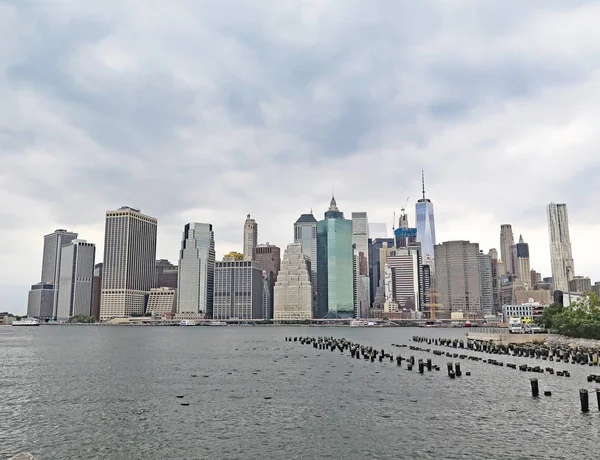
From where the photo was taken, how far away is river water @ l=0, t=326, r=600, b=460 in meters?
36.8

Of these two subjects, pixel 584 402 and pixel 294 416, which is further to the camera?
pixel 294 416

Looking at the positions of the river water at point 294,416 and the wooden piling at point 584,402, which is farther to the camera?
the wooden piling at point 584,402

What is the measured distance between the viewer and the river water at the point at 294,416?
36.8 m

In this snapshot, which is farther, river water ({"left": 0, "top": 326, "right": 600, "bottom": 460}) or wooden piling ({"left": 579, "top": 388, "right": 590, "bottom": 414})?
wooden piling ({"left": 579, "top": 388, "right": 590, "bottom": 414})

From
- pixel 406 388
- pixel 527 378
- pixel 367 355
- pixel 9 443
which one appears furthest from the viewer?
pixel 367 355

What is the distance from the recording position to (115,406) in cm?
5219

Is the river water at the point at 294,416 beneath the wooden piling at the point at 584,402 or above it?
beneath

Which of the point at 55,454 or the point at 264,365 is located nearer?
the point at 55,454

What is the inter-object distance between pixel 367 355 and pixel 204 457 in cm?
6910

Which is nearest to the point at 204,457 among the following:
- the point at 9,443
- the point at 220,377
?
the point at 9,443

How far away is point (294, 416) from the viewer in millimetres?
47375

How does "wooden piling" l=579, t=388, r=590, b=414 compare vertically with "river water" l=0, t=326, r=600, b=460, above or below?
above

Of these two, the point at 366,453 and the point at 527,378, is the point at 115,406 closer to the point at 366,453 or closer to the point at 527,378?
the point at 366,453

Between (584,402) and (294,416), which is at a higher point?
(584,402)
